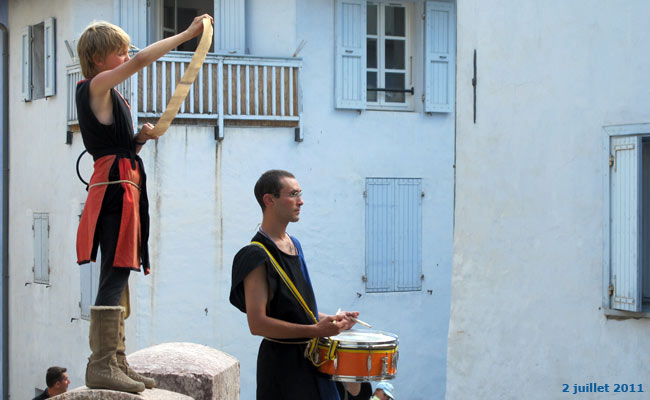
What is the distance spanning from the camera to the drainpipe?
17.3 m

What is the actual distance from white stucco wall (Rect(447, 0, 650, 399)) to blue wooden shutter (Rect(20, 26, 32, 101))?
961 cm

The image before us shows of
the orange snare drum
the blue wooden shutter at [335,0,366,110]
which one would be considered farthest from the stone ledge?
the blue wooden shutter at [335,0,366,110]

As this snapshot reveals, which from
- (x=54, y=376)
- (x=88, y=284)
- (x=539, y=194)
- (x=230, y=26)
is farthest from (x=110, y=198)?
(x=88, y=284)

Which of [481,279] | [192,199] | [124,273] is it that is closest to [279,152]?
[192,199]

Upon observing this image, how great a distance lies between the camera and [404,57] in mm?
15516

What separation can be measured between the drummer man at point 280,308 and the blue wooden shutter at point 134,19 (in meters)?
10.2

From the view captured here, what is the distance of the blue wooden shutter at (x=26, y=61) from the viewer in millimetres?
16453

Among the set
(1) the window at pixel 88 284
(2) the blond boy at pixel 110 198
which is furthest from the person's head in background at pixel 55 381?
(2) the blond boy at pixel 110 198

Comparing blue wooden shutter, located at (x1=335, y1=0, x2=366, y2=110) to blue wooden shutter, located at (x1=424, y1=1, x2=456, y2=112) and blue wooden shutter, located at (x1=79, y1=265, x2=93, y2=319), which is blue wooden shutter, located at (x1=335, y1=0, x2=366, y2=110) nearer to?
blue wooden shutter, located at (x1=424, y1=1, x2=456, y2=112)

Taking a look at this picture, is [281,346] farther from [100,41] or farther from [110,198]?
[100,41]

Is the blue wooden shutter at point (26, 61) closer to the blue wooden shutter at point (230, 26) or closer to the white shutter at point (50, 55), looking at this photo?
the white shutter at point (50, 55)

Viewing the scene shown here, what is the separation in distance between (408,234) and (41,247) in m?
6.04

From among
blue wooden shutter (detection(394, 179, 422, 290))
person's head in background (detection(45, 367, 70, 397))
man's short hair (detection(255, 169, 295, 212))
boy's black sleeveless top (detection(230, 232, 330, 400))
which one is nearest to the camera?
boy's black sleeveless top (detection(230, 232, 330, 400))

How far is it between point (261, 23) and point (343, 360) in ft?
35.5
